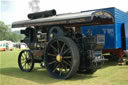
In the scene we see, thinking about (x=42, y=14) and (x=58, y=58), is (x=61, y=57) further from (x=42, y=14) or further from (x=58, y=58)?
(x=42, y=14)

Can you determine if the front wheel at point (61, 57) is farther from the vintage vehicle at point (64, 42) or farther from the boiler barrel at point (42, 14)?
the boiler barrel at point (42, 14)

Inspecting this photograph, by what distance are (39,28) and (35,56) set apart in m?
1.31

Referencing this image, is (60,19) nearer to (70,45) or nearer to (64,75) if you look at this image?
(70,45)

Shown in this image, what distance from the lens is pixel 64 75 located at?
675 centimetres

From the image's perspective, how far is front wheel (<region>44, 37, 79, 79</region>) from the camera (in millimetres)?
6395

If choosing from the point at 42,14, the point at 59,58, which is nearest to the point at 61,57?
the point at 59,58

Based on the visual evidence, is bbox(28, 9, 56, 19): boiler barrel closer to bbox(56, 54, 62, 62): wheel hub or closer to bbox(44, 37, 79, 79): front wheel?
bbox(44, 37, 79, 79): front wheel

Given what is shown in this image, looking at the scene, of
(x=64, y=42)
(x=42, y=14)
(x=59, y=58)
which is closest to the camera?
(x=64, y=42)

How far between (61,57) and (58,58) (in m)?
0.12

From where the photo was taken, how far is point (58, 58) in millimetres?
6785

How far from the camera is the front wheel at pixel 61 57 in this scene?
21.0ft

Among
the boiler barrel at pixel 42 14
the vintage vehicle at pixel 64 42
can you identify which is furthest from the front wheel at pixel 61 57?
the boiler barrel at pixel 42 14

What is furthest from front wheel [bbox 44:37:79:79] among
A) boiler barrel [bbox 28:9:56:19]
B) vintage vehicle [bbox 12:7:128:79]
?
boiler barrel [bbox 28:9:56:19]

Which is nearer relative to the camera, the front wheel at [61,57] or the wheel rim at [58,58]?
the front wheel at [61,57]
